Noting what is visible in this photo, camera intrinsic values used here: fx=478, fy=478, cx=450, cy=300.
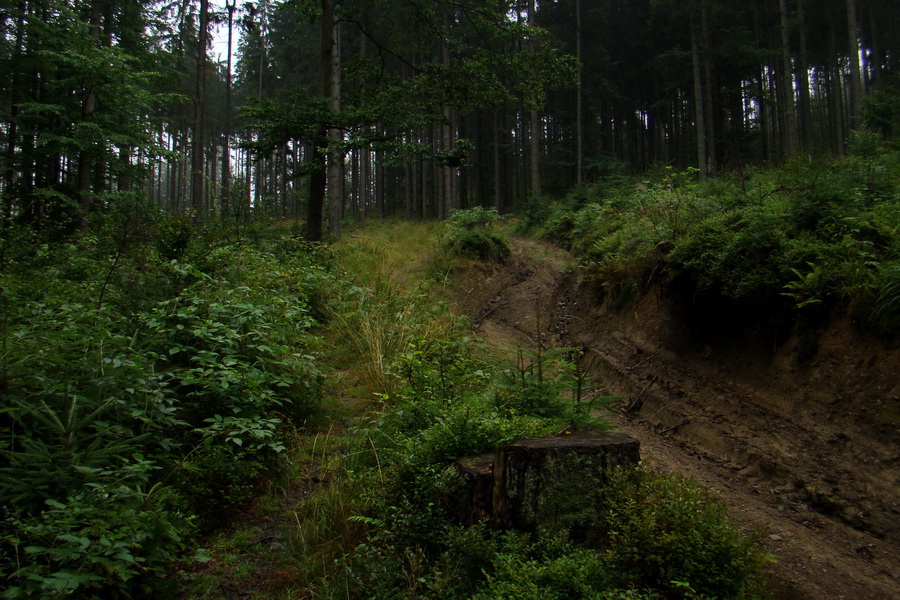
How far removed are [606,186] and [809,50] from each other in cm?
2110

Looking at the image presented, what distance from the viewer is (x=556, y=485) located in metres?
2.98

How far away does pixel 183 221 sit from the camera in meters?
8.20

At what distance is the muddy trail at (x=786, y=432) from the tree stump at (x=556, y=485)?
3.45 feet

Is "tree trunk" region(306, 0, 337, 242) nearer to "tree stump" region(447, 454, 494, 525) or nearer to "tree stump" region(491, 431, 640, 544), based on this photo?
"tree stump" region(447, 454, 494, 525)

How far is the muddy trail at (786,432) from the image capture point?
3.56 meters

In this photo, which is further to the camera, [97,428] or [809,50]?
[809,50]

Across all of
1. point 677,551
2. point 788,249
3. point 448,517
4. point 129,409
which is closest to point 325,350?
point 129,409

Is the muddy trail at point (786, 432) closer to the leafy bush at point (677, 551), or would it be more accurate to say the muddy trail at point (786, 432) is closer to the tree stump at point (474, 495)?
the leafy bush at point (677, 551)

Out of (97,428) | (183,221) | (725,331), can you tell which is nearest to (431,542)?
(97,428)

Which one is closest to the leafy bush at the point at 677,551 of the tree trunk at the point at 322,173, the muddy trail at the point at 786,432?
the muddy trail at the point at 786,432

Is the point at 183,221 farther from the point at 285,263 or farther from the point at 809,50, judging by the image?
the point at 809,50

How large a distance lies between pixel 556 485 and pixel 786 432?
10.6 feet

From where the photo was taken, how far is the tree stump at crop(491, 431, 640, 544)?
9.60 feet

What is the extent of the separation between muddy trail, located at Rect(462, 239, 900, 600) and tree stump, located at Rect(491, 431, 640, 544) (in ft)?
3.45
